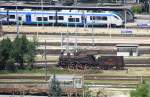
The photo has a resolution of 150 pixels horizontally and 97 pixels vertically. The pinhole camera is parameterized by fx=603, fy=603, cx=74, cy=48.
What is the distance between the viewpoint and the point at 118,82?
38594mm

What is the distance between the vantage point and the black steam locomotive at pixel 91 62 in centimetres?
4291

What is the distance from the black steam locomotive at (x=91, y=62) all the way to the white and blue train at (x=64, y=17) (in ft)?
62.5

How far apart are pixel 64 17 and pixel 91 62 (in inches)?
809

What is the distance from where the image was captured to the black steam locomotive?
42906 mm

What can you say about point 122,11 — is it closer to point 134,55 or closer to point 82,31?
point 82,31

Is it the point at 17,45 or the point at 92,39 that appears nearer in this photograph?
the point at 17,45

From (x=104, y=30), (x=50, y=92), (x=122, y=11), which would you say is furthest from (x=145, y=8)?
(x=50, y=92)

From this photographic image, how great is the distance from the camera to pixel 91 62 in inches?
1699

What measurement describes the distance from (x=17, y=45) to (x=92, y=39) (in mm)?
12282

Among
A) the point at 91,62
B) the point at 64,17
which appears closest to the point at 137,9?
the point at 64,17

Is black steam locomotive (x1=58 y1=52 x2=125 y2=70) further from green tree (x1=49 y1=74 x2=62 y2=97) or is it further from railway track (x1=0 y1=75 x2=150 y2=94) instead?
green tree (x1=49 y1=74 x2=62 y2=97)

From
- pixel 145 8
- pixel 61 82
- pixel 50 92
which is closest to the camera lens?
pixel 50 92

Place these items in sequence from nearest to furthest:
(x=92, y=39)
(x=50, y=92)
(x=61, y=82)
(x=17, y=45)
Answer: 1. (x=50, y=92)
2. (x=61, y=82)
3. (x=17, y=45)
4. (x=92, y=39)

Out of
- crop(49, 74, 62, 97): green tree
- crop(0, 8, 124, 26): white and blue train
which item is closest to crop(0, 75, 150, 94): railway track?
crop(49, 74, 62, 97): green tree
